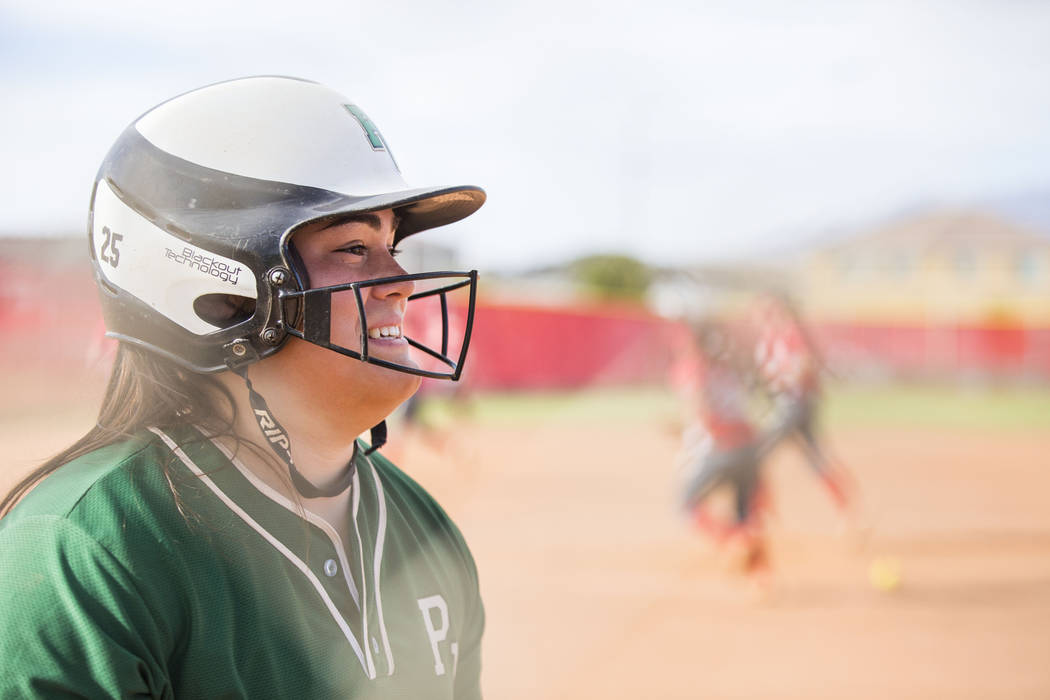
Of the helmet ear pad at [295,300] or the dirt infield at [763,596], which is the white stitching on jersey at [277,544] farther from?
the dirt infield at [763,596]

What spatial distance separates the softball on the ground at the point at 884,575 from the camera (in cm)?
630

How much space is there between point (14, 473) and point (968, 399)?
28.2 metres

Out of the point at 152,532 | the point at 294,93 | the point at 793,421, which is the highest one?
the point at 294,93

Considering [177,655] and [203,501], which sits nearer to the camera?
[177,655]

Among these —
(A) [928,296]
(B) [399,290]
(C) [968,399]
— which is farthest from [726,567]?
(A) [928,296]

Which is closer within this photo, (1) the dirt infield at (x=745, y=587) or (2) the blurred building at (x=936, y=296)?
(1) the dirt infield at (x=745, y=587)

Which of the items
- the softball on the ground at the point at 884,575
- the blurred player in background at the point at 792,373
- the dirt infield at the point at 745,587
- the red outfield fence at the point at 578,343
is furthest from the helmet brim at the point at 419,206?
the blurred player in background at the point at 792,373

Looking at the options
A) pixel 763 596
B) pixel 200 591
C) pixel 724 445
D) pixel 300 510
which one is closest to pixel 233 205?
pixel 300 510

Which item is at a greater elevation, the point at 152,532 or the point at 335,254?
the point at 335,254

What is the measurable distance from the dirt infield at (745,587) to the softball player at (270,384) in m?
0.44

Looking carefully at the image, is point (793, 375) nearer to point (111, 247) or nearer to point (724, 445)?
point (724, 445)

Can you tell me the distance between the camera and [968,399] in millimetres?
26453

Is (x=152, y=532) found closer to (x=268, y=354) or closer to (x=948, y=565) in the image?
(x=268, y=354)

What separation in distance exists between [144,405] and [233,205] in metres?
0.34
